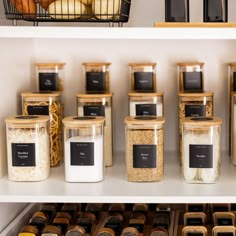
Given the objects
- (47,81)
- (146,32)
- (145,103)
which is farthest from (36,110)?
(146,32)

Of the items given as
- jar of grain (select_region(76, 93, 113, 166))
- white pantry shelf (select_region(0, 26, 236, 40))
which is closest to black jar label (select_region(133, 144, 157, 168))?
jar of grain (select_region(76, 93, 113, 166))

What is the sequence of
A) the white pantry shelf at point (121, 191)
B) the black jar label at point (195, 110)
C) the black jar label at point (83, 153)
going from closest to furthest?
1. the white pantry shelf at point (121, 191)
2. the black jar label at point (83, 153)
3. the black jar label at point (195, 110)

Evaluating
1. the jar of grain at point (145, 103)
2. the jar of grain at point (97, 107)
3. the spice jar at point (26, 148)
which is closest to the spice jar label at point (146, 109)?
the jar of grain at point (145, 103)

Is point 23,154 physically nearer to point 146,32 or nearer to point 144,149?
point 144,149

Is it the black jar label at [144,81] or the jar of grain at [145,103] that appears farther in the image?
the black jar label at [144,81]

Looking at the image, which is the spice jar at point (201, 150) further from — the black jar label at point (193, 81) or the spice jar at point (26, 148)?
the spice jar at point (26, 148)

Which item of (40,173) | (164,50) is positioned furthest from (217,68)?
(40,173)

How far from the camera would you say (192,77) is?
1.84 metres

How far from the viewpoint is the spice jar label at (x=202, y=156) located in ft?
5.02

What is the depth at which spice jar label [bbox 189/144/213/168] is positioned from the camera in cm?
153

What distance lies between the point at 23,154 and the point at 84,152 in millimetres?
175

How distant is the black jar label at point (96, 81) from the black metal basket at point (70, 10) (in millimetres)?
263

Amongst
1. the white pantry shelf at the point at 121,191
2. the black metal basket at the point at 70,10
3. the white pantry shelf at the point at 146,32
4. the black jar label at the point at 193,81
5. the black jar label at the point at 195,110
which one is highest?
the black metal basket at the point at 70,10

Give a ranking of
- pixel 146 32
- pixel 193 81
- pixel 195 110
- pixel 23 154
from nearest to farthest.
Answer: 1. pixel 146 32
2. pixel 23 154
3. pixel 195 110
4. pixel 193 81
